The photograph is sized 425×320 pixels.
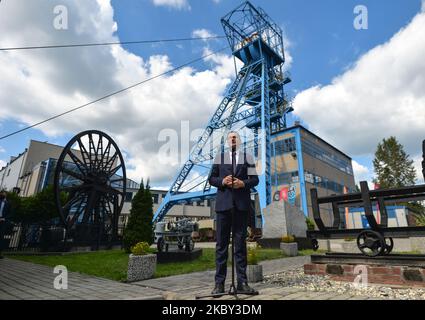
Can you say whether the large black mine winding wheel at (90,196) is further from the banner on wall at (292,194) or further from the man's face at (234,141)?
the banner on wall at (292,194)

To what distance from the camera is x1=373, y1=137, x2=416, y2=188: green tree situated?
1403 inches

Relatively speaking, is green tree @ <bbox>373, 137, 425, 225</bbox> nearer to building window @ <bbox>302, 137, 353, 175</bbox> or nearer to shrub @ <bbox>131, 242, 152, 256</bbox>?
building window @ <bbox>302, 137, 353, 175</bbox>

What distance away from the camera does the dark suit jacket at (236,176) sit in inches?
128

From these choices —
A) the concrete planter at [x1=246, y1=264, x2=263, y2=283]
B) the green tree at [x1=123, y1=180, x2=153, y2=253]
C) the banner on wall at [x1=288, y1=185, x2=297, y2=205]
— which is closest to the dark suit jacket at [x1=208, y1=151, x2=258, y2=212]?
the concrete planter at [x1=246, y1=264, x2=263, y2=283]

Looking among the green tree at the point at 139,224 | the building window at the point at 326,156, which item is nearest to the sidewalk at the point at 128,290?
the green tree at the point at 139,224

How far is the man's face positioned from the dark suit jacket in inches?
7.8

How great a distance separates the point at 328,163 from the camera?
116ft

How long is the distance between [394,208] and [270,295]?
26034mm

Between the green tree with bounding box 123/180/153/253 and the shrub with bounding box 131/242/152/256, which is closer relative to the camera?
the shrub with bounding box 131/242/152/256

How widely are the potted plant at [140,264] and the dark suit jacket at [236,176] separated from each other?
235 cm

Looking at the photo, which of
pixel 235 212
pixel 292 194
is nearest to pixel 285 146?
pixel 292 194

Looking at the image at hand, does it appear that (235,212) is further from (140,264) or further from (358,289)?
(140,264)
